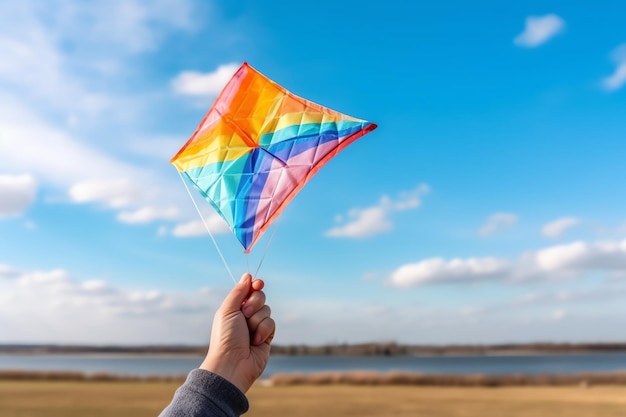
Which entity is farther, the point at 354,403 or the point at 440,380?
the point at 440,380

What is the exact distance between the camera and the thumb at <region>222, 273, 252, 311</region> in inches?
108

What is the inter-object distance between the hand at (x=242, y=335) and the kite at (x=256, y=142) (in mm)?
1070

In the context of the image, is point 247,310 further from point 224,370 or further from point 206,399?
point 206,399

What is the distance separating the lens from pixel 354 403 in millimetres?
29594

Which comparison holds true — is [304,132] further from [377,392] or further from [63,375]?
[63,375]

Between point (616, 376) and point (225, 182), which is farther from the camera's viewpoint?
point (616, 376)

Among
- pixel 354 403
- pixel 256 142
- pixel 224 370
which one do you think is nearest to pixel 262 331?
pixel 224 370

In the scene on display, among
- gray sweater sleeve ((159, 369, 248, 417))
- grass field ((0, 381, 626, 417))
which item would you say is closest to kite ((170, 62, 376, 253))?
gray sweater sleeve ((159, 369, 248, 417))

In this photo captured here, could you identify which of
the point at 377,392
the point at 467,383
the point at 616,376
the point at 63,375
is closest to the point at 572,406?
the point at 377,392

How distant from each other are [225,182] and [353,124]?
0.91 meters

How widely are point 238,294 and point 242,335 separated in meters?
0.18

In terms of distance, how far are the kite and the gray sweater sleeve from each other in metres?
1.44

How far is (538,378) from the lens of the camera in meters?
46.1

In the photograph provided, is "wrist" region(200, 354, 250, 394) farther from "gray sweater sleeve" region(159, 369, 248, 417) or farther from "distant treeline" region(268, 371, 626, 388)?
"distant treeline" region(268, 371, 626, 388)
